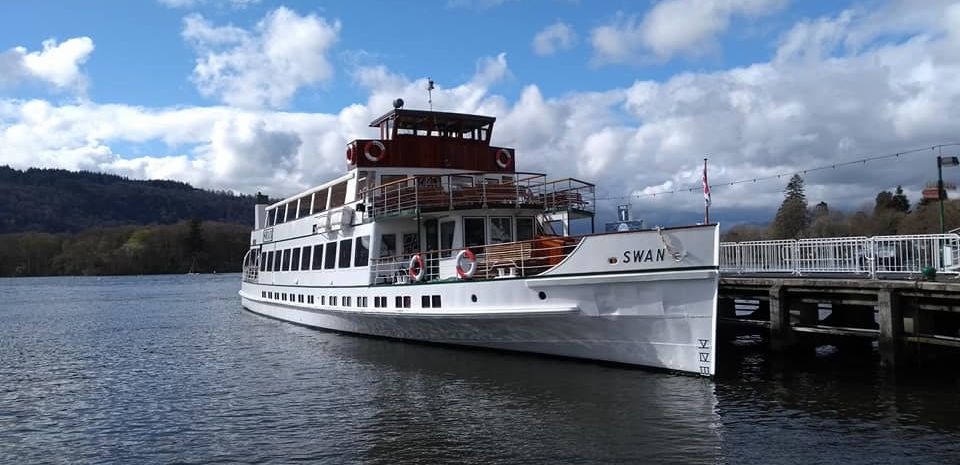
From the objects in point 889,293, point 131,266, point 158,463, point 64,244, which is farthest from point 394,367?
point 64,244

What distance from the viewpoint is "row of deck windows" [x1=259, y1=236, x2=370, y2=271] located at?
70.5 feet

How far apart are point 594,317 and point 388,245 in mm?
7716

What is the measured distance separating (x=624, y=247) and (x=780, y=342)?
19.0ft

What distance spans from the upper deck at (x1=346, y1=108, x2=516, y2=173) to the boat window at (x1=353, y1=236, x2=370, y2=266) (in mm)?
2266

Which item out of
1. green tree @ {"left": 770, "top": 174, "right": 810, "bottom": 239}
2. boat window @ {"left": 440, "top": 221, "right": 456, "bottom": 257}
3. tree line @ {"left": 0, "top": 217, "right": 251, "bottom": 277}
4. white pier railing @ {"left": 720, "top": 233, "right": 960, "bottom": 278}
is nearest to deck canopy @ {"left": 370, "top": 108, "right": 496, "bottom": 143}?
boat window @ {"left": 440, "top": 221, "right": 456, "bottom": 257}

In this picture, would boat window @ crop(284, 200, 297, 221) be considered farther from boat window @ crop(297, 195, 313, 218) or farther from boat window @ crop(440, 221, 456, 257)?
boat window @ crop(440, 221, 456, 257)

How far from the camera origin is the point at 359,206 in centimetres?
2142

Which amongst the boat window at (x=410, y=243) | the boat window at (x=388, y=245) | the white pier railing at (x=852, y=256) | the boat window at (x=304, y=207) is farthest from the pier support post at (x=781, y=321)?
the boat window at (x=304, y=207)

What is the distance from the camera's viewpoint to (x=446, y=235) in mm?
19688

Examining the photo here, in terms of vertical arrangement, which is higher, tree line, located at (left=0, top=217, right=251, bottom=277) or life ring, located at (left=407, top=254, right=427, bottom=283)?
tree line, located at (left=0, top=217, right=251, bottom=277)

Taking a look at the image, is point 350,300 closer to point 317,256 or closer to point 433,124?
point 317,256

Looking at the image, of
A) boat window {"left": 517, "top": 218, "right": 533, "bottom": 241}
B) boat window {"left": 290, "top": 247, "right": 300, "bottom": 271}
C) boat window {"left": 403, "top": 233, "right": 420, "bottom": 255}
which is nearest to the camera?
boat window {"left": 517, "top": 218, "right": 533, "bottom": 241}

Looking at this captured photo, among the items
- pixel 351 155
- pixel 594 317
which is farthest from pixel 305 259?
pixel 594 317

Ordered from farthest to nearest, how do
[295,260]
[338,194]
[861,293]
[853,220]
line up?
[853,220]
[295,260]
[338,194]
[861,293]
